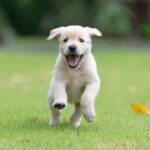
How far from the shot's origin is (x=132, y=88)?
15531 millimetres

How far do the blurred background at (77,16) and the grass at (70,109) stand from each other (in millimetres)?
13422

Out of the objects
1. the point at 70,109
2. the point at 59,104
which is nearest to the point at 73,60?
the point at 59,104

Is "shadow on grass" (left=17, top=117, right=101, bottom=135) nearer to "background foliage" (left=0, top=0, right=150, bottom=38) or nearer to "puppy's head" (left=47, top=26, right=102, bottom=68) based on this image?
"puppy's head" (left=47, top=26, right=102, bottom=68)

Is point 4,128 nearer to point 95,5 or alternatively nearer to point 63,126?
point 63,126

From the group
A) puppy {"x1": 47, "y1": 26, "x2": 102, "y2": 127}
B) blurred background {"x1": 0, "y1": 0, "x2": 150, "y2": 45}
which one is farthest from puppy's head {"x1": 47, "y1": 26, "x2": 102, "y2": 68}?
blurred background {"x1": 0, "y1": 0, "x2": 150, "y2": 45}

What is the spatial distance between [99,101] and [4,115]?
375cm

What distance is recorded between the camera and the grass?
21.8 ft

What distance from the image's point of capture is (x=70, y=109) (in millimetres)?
10547

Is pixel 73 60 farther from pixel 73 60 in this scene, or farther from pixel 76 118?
pixel 76 118

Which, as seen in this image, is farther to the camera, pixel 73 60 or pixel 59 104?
pixel 73 60

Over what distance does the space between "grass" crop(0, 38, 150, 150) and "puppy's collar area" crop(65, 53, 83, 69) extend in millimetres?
746

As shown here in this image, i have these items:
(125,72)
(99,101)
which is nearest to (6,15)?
(125,72)

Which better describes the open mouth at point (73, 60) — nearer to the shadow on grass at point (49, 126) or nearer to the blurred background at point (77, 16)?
the shadow on grass at point (49, 126)

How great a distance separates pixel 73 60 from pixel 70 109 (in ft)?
9.21
